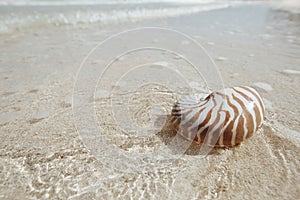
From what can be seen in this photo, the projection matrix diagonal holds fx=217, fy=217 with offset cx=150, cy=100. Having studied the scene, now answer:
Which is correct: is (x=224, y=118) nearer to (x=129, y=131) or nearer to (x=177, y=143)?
(x=177, y=143)

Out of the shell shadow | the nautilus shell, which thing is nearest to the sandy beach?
the shell shadow

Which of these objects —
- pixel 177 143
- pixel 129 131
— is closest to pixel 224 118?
pixel 177 143

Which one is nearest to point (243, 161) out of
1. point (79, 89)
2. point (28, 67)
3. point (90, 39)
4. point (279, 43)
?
point (79, 89)

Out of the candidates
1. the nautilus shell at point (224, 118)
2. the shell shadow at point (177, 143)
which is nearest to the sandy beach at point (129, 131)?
the shell shadow at point (177, 143)

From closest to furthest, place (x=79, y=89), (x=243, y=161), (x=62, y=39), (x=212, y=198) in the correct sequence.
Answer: (x=212, y=198), (x=243, y=161), (x=79, y=89), (x=62, y=39)

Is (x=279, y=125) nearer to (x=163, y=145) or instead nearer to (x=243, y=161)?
(x=243, y=161)

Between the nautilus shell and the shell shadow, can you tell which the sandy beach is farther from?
the nautilus shell
